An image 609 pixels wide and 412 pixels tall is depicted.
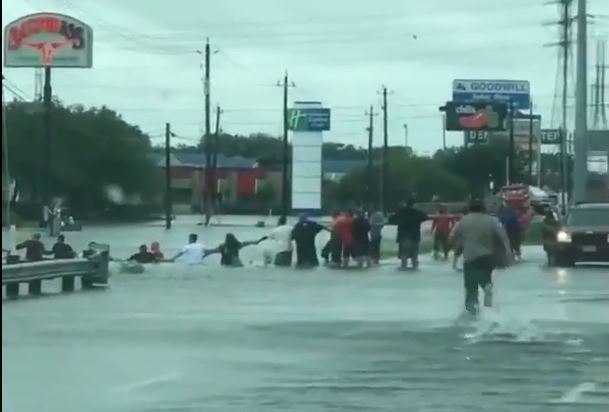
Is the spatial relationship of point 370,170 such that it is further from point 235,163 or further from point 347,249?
point 347,249

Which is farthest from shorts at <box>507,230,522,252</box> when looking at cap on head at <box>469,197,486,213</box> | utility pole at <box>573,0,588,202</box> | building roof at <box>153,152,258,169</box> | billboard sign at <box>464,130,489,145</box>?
building roof at <box>153,152,258,169</box>

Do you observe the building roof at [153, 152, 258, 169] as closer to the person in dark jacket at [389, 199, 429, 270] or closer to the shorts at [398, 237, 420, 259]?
the person in dark jacket at [389, 199, 429, 270]

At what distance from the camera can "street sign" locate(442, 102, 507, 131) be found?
89.5 meters

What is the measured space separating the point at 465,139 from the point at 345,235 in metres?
76.5

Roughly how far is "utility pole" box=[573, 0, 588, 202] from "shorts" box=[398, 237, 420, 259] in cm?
1738

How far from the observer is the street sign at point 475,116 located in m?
89.5

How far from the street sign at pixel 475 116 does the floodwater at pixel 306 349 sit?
58.0 m

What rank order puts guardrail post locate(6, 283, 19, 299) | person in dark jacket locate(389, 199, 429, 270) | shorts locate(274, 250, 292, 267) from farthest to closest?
shorts locate(274, 250, 292, 267)
person in dark jacket locate(389, 199, 429, 270)
guardrail post locate(6, 283, 19, 299)

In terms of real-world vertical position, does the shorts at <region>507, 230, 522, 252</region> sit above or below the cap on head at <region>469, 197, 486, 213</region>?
below

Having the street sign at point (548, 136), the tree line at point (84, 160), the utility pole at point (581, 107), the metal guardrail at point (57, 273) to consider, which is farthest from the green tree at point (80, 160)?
the street sign at point (548, 136)

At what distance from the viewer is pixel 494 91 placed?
9681 centimetres

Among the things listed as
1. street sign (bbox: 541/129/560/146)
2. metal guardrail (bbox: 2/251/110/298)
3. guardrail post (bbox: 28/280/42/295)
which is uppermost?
street sign (bbox: 541/129/560/146)

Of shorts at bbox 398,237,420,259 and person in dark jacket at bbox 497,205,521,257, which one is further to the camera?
person in dark jacket at bbox 497,205,521,257

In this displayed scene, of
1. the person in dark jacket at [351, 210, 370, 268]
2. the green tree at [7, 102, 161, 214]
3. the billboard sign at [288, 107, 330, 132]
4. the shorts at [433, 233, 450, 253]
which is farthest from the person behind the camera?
the green tree at [7, 102, 161, 214]
